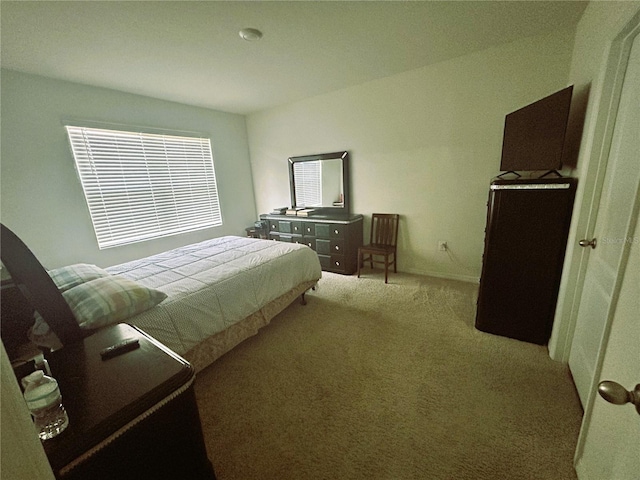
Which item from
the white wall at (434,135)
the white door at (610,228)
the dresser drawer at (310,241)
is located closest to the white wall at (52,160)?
the dresser drawer at (310,241)

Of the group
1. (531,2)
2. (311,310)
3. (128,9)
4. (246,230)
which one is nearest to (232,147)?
(246,230)

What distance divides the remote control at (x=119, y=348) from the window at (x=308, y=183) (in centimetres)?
328

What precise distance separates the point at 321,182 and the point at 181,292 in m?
2.73

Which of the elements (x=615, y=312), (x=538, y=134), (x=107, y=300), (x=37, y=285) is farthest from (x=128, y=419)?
(x=538, y=134)

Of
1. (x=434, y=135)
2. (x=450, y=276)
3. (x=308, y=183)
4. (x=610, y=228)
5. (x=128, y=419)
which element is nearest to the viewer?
(x=128, y=419)

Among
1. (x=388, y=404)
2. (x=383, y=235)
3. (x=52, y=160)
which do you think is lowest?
(x=388, y=404)

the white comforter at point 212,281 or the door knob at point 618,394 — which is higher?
the door knob at point 618,394

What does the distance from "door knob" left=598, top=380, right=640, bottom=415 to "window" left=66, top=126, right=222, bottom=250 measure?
13.4 feet

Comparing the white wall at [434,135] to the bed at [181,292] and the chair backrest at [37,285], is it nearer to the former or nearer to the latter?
the bed at [181,292]

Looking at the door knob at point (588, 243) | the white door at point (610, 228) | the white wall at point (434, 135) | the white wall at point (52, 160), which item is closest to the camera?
the white door at point (610, 228)

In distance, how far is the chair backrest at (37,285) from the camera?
0.87 m

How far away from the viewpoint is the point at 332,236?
11.8 ft

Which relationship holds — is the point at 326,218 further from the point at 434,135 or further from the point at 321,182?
the point at 434,135

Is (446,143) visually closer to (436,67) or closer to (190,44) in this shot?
(436,67)
